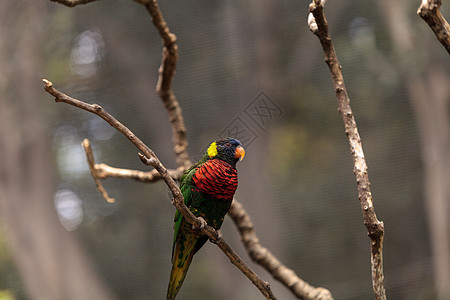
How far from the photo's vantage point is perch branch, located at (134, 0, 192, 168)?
1.28 metres

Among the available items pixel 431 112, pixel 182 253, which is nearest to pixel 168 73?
pixel 182 253

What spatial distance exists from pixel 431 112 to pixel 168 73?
1745 millimetres

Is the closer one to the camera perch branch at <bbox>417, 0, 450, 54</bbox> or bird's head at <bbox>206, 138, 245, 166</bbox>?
perch branch at <bbox>417, 0, 450, 54</bbox>

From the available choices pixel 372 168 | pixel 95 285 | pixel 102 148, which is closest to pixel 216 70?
pixel 102 148

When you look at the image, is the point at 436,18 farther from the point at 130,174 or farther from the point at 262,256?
the point at 130,174

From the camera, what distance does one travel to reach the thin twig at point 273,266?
1.28 metres

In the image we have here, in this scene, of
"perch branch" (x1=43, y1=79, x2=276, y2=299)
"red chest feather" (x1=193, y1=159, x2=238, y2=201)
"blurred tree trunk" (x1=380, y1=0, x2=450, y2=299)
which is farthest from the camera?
"blurred tree trunk" (x1=380, y1=0, x2=450, y2=299)

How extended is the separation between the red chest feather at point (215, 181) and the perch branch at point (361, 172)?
1.40ft

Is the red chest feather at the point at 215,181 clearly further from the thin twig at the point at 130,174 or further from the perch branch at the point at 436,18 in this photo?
the perch branch at the point at 436,18

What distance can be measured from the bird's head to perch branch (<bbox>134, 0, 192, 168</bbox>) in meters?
0.15

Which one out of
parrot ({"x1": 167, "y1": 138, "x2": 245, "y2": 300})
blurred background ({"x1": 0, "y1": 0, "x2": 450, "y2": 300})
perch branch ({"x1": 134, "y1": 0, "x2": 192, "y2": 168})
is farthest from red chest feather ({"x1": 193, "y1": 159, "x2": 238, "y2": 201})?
blurred background ({"x1": 0, "y1": 0, "x2": 450, "y2": 300})

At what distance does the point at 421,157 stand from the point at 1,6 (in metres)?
2.59

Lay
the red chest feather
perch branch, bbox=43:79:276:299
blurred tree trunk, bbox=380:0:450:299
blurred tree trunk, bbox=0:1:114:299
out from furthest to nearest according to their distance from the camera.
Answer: blurred tree trunk, bbox=0:1:114:299, blurred tree trunk, bbox=380:0:450:299, the red chest feather, perch branch, bbox=43:79:276:299

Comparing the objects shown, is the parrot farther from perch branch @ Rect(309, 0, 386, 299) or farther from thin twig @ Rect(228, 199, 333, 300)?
perch branch @ Rect(309, 0, 386, 299)
